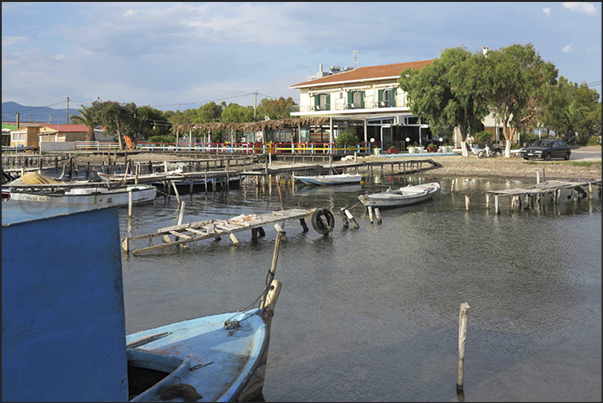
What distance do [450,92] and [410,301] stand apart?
35.3 m

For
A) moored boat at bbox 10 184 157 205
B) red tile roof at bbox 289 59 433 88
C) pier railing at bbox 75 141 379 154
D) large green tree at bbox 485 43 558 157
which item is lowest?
moored boat at bbox 10 184 157 205

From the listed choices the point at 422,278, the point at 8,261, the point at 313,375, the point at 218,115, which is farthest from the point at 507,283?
the point at 218,115

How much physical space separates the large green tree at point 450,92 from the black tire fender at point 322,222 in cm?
2540

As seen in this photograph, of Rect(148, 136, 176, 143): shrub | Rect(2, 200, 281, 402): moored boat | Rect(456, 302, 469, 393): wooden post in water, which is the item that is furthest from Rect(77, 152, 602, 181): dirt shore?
Rect(148, 136, 176, 143): shrub

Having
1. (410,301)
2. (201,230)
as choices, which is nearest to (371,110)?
(201,230)

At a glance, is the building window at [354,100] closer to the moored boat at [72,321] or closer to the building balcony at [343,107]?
the building balcony at [343,107]

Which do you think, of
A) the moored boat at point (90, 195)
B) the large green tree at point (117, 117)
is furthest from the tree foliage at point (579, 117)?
the large green tree at point (117, 117)

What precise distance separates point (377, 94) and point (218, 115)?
44038 mm

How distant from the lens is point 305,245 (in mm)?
19359

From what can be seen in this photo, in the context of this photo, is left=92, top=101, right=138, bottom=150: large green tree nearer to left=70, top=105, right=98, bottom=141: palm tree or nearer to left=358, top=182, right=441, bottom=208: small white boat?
left=70, top=105, right=98, bottom=141: palm tree

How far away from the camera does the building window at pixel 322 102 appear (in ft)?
193

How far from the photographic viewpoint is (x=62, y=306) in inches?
219

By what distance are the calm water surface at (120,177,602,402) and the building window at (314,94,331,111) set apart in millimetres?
36148

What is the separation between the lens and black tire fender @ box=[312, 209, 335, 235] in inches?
802
